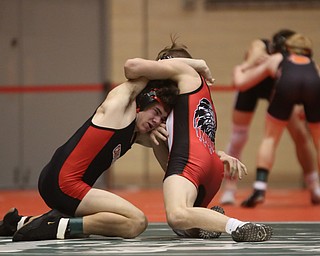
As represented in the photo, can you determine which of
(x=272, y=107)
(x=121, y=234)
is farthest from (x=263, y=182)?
(x=121, y=234)

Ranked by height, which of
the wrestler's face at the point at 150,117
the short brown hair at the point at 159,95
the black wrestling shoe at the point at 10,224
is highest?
the short brown hair at the point at 159,95

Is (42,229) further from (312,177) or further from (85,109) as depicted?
(85,109)

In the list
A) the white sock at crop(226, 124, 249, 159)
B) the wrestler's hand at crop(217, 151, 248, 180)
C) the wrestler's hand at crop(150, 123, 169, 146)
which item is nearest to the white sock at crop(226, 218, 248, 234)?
the wrestler's hand at crop(217, 151, 248, 180)

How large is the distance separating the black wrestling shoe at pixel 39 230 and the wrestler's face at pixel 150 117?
2.21 ft

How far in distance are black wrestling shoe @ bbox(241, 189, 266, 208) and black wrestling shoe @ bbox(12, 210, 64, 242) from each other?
3209 mm

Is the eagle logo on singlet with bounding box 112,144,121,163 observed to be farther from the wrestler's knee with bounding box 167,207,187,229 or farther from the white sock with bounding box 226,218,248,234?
the white sock with bounding box 226,218,248,234

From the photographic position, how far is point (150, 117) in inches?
203

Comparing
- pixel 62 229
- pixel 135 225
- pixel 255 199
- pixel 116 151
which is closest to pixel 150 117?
pixel 116 151

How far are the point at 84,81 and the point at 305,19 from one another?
2.84 metres

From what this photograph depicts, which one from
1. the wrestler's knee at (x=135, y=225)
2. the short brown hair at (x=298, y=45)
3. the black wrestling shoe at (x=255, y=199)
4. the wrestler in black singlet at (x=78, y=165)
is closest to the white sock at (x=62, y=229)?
the wrestler in black singlet at (x=78, y=165)

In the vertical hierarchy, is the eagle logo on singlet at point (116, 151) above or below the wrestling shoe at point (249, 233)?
above

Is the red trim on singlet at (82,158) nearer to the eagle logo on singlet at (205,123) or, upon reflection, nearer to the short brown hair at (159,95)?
the short brown hair at (159,95)

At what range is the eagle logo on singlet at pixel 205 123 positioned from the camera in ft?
16.8

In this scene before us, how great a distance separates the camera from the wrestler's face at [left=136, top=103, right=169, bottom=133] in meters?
5.12
